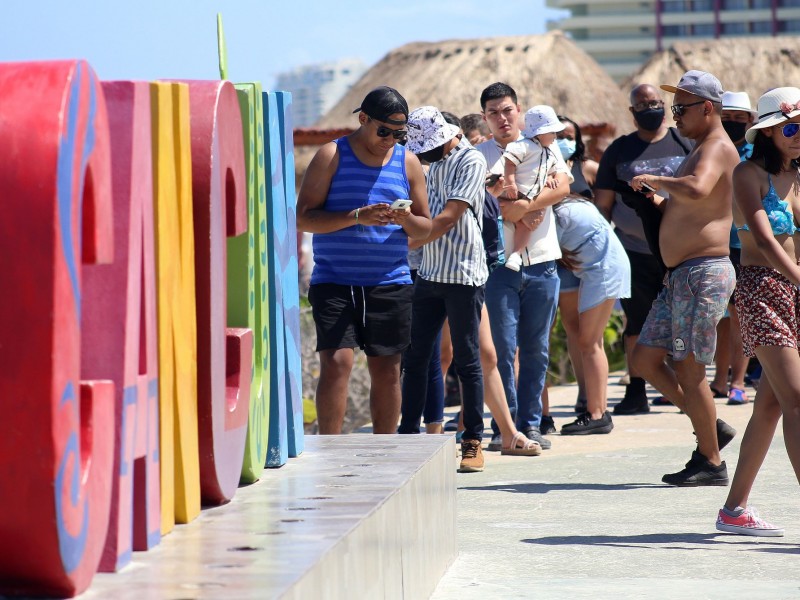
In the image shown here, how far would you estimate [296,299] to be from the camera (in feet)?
16.3

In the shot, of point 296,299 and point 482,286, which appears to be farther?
point 482,286

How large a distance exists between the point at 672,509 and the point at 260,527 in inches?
114

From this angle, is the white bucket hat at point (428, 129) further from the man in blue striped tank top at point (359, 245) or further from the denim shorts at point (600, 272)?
the denim shorts at point (600, 272)

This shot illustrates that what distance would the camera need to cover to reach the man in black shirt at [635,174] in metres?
8.52

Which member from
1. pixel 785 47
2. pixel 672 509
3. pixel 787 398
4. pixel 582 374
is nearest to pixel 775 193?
pixel 787 398

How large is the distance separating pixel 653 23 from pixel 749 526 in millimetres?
128435

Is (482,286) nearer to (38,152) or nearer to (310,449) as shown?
(310,449)

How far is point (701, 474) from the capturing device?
6.38 metres

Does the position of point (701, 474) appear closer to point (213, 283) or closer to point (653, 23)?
point (213, 283)

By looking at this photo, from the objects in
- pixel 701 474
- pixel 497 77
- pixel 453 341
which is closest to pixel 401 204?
pixel 453 341

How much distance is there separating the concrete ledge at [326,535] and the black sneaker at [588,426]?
3471 millimetres

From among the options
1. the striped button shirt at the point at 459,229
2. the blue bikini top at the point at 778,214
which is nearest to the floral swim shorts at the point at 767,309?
the blue bikini top at the point at 778,214

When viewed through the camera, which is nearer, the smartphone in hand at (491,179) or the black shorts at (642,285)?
the smartphone in hand at (491,179)

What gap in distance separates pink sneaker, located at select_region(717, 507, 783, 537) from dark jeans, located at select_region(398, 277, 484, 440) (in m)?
1.92
